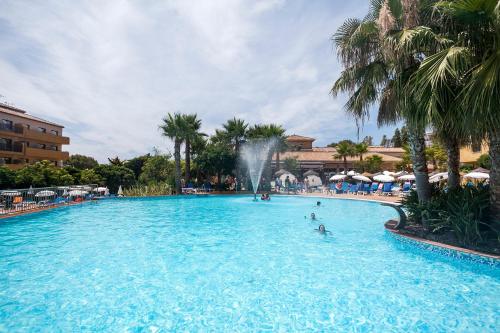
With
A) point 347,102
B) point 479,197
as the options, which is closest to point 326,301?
point 479,197

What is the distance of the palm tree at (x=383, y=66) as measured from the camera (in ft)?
26.9

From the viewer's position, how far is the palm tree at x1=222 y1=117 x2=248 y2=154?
33219 millimetres

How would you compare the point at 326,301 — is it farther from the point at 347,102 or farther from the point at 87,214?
the point at 87,214

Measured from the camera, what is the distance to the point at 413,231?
921 centimetres

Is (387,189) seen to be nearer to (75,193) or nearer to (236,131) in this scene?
A: (236,131)

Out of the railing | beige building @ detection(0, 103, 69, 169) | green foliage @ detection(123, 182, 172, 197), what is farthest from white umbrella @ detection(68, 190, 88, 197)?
beige building @ detection(0, 103, 69, 169)

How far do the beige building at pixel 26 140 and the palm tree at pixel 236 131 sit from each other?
2459 cm

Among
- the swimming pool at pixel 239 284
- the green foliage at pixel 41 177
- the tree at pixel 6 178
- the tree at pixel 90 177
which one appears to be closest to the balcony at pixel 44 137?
the green foliage at pixel 41 177

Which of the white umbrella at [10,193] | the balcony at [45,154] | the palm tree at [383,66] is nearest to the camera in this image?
the palm tree at [383,66]

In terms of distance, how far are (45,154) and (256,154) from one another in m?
28.3

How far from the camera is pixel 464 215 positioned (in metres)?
→ 7.46

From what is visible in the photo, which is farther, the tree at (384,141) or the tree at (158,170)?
the tree at (384,141)

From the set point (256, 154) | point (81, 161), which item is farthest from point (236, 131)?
point (81, 161)

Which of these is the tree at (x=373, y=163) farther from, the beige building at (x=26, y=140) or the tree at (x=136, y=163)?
the beige building at (x=26, y=140)
